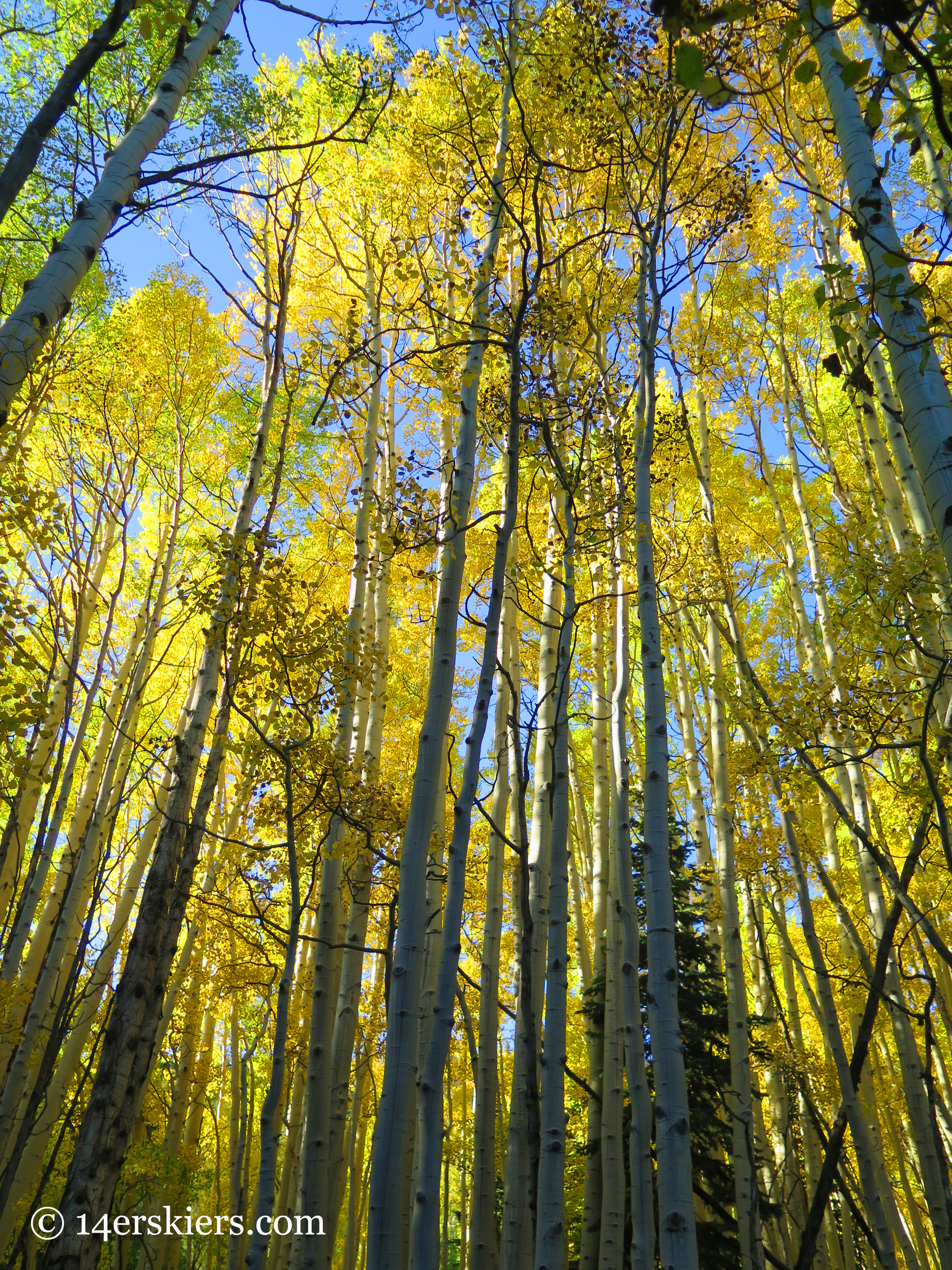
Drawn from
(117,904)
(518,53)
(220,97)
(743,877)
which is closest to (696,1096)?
(743,877)

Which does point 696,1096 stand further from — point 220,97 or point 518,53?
point 220,97

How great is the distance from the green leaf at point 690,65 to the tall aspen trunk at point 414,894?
2337mm

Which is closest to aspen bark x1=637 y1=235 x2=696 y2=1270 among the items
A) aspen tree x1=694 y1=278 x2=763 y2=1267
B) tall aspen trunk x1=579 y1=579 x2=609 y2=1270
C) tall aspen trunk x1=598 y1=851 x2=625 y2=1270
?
tall aspen trunk x1=598 y1=851 x2=625 y2=1270

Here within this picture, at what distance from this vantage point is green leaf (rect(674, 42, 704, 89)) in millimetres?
1247

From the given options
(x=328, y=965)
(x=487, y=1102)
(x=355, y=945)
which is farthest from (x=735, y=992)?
(x=328, y=965)

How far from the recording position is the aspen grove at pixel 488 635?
3.33 m

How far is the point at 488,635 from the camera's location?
3.60 meters

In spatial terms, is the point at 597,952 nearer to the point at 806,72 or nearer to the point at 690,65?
the point at 806,72

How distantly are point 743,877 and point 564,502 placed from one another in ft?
15.2

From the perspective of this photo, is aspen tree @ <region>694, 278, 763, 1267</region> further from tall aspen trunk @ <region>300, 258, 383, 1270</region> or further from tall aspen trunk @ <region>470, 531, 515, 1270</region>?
tall aspen trunk @ <region>300, 258, 383, 1270</region>

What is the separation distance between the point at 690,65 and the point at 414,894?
9.07ft

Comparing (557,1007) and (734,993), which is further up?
(734,993)

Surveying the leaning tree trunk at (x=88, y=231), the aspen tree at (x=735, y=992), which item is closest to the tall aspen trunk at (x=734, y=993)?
the aspen tree at (x=735, y=992)

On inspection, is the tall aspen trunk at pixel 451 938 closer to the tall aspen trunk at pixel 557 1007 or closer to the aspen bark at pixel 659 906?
the tall aspen trunk at pixel 557 1007
